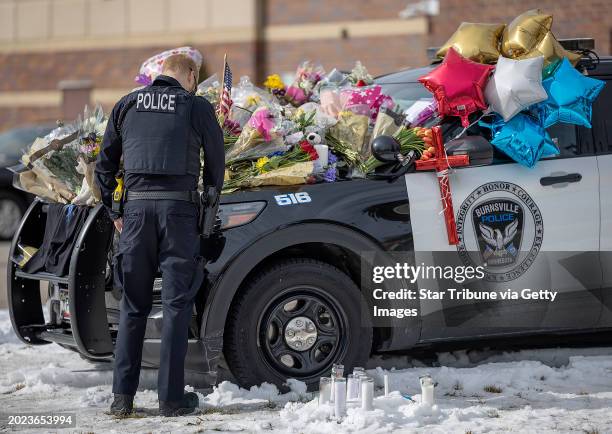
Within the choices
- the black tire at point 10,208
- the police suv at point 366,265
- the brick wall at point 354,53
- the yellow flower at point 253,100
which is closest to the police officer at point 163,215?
the police suv at point 366,265

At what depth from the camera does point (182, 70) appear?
5.67 metres

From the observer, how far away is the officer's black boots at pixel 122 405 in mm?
5609

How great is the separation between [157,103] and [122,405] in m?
1.52

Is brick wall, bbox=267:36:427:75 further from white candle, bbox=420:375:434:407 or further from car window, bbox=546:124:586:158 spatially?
white candle, bbox=420:375:434:407

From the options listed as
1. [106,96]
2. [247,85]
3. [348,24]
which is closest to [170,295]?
[247,85]

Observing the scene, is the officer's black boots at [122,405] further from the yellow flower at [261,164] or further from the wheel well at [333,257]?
the yellow flower at [261,164]

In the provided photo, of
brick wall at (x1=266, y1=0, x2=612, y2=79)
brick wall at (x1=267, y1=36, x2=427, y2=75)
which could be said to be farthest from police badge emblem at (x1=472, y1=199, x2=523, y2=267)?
brick wall at (x1=267, y1=36, x2=427, y2=75)

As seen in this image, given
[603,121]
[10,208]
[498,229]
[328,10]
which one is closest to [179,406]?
[498,229]

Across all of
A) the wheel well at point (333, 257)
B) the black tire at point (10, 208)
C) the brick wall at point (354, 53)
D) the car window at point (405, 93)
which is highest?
the brick wall at point (354, 53)

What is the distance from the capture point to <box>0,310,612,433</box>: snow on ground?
5258 millimetres

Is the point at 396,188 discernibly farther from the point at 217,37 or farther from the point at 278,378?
the point at 217,37

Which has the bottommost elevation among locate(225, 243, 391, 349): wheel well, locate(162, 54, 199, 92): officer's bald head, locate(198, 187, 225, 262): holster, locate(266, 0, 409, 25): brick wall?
locate(225, 243, 391, 349): wheel well

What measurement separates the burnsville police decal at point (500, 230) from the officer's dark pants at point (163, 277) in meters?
1.50

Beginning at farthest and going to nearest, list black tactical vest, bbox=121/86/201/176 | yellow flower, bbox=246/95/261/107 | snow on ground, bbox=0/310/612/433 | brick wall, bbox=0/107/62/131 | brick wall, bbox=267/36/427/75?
1. brick wall, bbox=0/107/62/131
2. brick wall, bbox=267/36/427/75
3. yellow flower, bbox=246/95/261/107
4. black tactical vest, bbox=121/86/201/176
5. snow on ground, bbox=0/310/612/433
